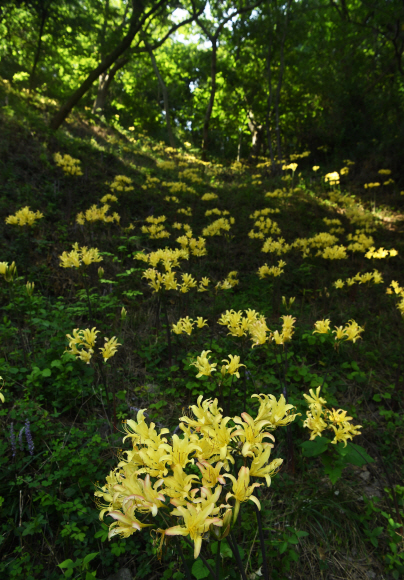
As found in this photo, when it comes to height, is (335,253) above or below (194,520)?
above

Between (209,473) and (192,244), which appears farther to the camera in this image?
(192,244)

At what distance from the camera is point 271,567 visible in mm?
1787

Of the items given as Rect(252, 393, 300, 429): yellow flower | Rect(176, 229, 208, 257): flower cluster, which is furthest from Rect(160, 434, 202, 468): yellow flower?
Rect(176, 229, 208, 257): flower cluster

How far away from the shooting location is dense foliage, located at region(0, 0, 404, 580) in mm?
1528

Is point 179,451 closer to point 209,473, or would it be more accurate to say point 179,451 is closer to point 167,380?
point 209,473

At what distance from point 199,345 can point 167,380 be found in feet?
2.40

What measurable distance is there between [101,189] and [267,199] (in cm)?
501

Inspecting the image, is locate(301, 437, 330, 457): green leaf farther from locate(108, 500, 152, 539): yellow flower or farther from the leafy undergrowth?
locate(108, 500, 152, 539): yellow flower

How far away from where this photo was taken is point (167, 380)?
137 inches

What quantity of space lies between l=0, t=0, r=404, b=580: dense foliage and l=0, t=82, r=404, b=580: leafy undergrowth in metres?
0.02

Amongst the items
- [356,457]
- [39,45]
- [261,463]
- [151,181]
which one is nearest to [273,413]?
[261,463]

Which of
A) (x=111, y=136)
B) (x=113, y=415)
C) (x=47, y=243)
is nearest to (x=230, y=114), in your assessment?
(x=111, y=136)

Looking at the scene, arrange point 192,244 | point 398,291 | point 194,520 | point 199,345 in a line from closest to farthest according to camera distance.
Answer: point 194,520
point 398,291
point 199,345
point 192,244

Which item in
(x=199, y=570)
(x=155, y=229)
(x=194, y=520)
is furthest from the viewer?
(x=155, y=229)
